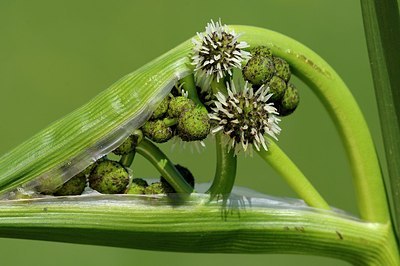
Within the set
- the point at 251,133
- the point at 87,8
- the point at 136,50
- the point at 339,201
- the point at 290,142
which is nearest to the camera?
the point at 251,133

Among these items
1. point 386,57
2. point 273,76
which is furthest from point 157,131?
point 386,57

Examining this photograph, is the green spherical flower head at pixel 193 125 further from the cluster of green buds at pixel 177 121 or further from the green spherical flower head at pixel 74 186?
the green spherical flower head at pixel 74 186

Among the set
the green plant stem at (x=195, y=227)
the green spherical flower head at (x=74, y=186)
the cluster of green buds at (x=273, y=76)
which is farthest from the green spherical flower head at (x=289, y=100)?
the green spherical flower head at (x=74, y=186)

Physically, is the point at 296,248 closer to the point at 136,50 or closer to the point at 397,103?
the point at 397,103

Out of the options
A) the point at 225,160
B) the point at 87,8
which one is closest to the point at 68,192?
the point at 225,160

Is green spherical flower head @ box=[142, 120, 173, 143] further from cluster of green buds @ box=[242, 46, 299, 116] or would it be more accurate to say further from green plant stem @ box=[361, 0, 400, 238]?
green plant stem @ box=[361, 0, 400, 238]

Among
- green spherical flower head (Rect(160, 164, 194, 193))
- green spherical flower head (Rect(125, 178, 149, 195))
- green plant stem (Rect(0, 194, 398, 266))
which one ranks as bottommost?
green plant stem (Rect(0, 194, 398, 266))

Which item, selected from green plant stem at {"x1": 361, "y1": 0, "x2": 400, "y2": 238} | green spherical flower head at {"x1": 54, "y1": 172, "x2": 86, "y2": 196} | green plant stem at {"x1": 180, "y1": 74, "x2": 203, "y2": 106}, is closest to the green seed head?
green spherical flower head at {"x1": 54, "y1": 172, "x2": 86, "y2": 196}
